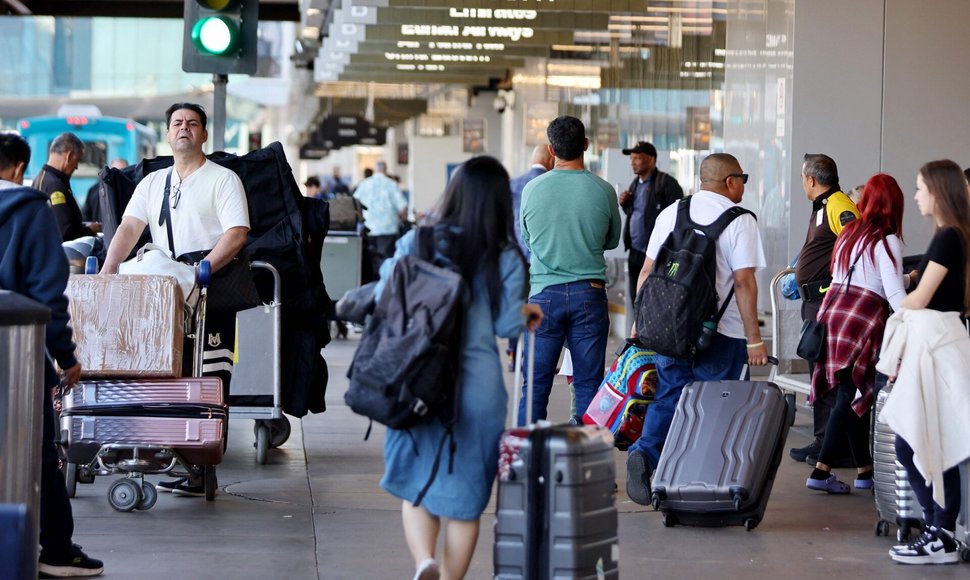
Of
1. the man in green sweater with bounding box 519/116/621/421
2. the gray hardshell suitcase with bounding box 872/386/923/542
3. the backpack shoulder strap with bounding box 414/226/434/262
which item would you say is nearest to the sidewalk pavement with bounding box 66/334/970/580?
the gray hardshell suitcase with bounding box 872/386/923/542

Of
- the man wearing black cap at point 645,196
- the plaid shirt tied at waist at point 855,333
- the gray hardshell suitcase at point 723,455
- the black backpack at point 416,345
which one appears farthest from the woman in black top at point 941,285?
the man wearing black cap at point 645,196

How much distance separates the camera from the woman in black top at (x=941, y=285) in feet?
20.4

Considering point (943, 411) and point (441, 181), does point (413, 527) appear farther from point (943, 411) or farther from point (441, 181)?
point (441, 181)

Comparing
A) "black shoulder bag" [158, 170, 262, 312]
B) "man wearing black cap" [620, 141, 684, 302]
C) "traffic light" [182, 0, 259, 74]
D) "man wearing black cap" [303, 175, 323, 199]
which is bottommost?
"black shoulder bag" [158, 170, 262, 312]

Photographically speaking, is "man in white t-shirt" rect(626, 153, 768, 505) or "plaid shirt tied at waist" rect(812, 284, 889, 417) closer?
"man in white t-shirt" rect(626, 153, 768, 505)

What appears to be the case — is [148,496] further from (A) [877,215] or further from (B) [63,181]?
(B) [63,181]

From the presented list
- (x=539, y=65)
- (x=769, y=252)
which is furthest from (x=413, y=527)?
(x=539, y=65)

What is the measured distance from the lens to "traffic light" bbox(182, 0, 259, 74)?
29.2 ft

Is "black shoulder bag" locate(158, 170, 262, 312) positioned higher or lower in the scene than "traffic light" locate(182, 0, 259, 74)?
lower

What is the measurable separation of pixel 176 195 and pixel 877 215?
143 inches

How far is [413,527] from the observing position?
16.7 feet

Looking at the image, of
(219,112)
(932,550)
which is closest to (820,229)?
(932,550)

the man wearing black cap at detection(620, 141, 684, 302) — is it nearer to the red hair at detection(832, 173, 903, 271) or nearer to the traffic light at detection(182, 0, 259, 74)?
the traffic light at detection(182, 0, 259, 74)

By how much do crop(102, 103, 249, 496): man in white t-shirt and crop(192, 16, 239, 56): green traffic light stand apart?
1055 mm
